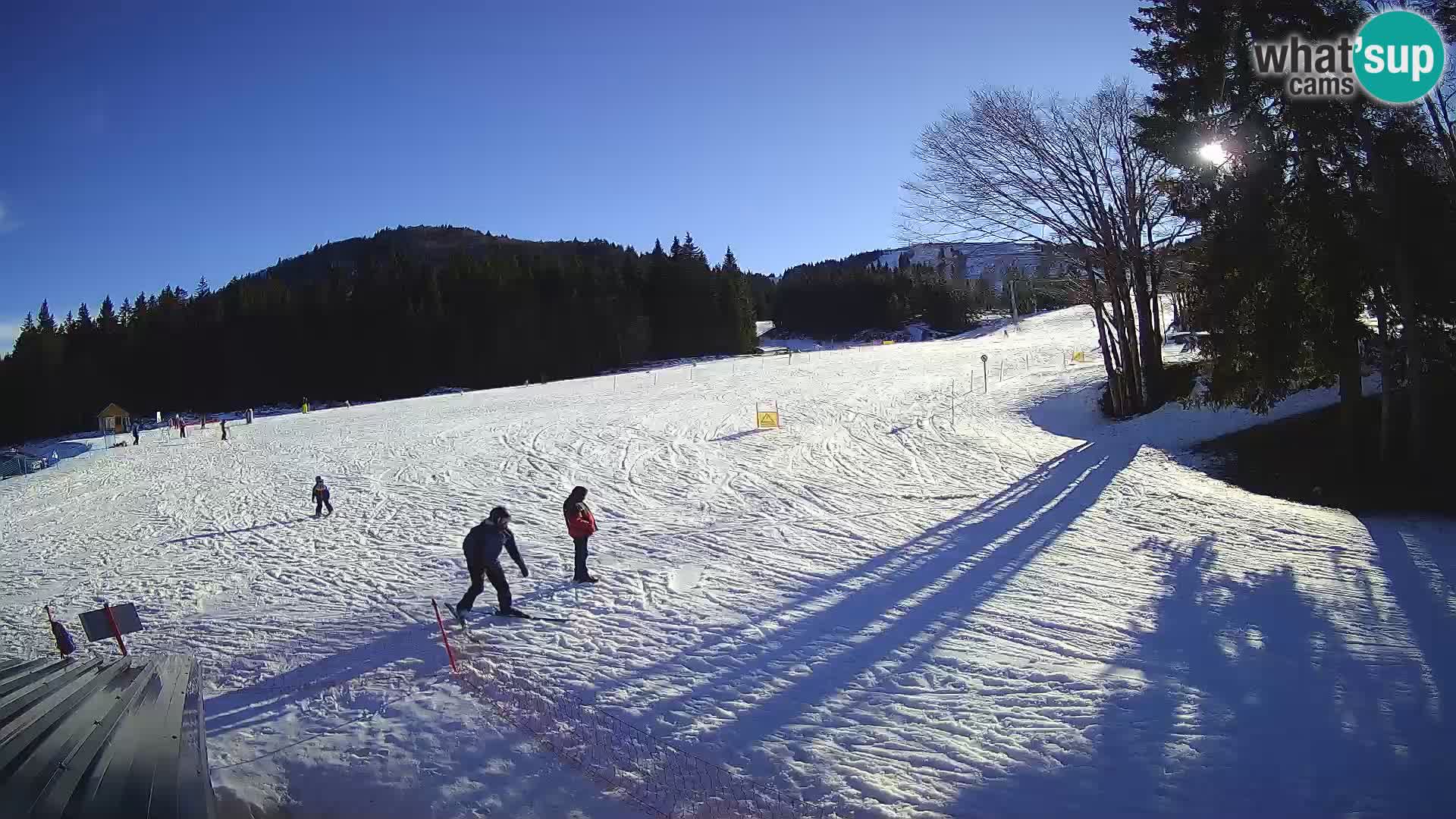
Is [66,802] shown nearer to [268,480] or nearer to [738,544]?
[738,544]

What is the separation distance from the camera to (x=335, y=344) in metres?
78.9

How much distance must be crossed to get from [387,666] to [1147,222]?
22690 millimetres

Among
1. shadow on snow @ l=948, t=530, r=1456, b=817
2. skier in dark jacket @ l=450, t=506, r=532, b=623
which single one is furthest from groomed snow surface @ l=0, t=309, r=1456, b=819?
skier in dark jacket @ l=450, t=506, r=532, b=623

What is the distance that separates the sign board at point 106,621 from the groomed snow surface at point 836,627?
4.19 feet

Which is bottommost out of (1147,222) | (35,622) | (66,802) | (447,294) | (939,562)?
(939,562)

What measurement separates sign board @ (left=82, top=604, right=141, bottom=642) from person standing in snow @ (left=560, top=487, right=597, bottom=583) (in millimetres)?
5182

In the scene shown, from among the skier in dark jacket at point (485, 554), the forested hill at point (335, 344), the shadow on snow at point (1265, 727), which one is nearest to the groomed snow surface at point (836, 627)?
the shadow on snow at point (1265, 727)

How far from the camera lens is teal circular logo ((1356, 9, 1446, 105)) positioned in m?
13.4

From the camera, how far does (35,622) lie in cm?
1131

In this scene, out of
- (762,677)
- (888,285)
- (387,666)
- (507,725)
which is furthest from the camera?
(888,285)

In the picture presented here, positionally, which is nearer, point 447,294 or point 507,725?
point 507,725

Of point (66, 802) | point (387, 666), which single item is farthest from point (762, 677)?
point (66, 802)

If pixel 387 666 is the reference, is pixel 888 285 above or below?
above

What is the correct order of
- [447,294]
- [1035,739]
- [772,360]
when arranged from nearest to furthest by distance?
1. [1035,739]
2. [772,360]
3. [447,294]
